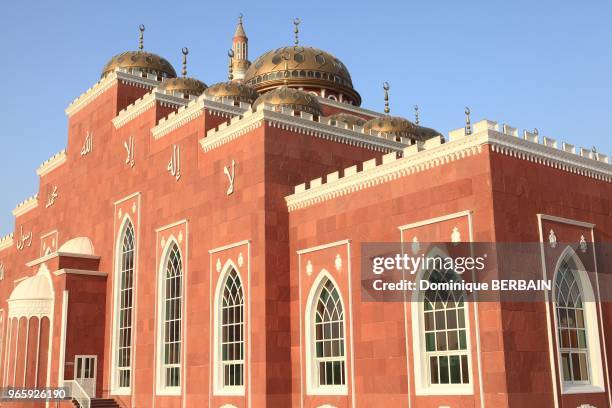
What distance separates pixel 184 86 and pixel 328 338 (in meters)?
13.2

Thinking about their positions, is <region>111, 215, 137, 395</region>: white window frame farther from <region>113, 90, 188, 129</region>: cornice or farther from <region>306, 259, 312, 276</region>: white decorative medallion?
<region>306, 259, 312, 276</region>: white decorative medallion

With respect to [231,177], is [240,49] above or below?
above

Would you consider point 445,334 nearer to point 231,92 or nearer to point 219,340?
point 219,340

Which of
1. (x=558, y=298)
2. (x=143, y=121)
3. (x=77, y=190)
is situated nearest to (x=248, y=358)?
(x=558, y=298)

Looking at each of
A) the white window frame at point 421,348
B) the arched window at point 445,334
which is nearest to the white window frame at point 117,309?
the white window frame at point 421,348

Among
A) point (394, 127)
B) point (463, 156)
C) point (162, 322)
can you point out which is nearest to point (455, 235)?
point (463, 156)

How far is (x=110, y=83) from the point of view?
28.6 m

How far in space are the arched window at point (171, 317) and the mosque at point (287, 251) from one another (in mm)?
78

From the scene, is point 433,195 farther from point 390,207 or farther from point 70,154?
→ point 70,154

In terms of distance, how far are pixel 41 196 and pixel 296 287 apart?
1933 centimetres

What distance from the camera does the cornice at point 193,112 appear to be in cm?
2306

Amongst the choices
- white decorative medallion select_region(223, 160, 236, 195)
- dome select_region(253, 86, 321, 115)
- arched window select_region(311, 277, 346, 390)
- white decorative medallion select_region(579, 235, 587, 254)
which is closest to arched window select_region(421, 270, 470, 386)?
arched window select_region(311, 277, 346, 390)

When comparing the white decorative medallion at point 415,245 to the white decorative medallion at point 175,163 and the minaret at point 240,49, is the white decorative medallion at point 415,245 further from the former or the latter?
the minaret at point 240,49

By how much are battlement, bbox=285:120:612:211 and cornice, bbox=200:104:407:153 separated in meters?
2.25
